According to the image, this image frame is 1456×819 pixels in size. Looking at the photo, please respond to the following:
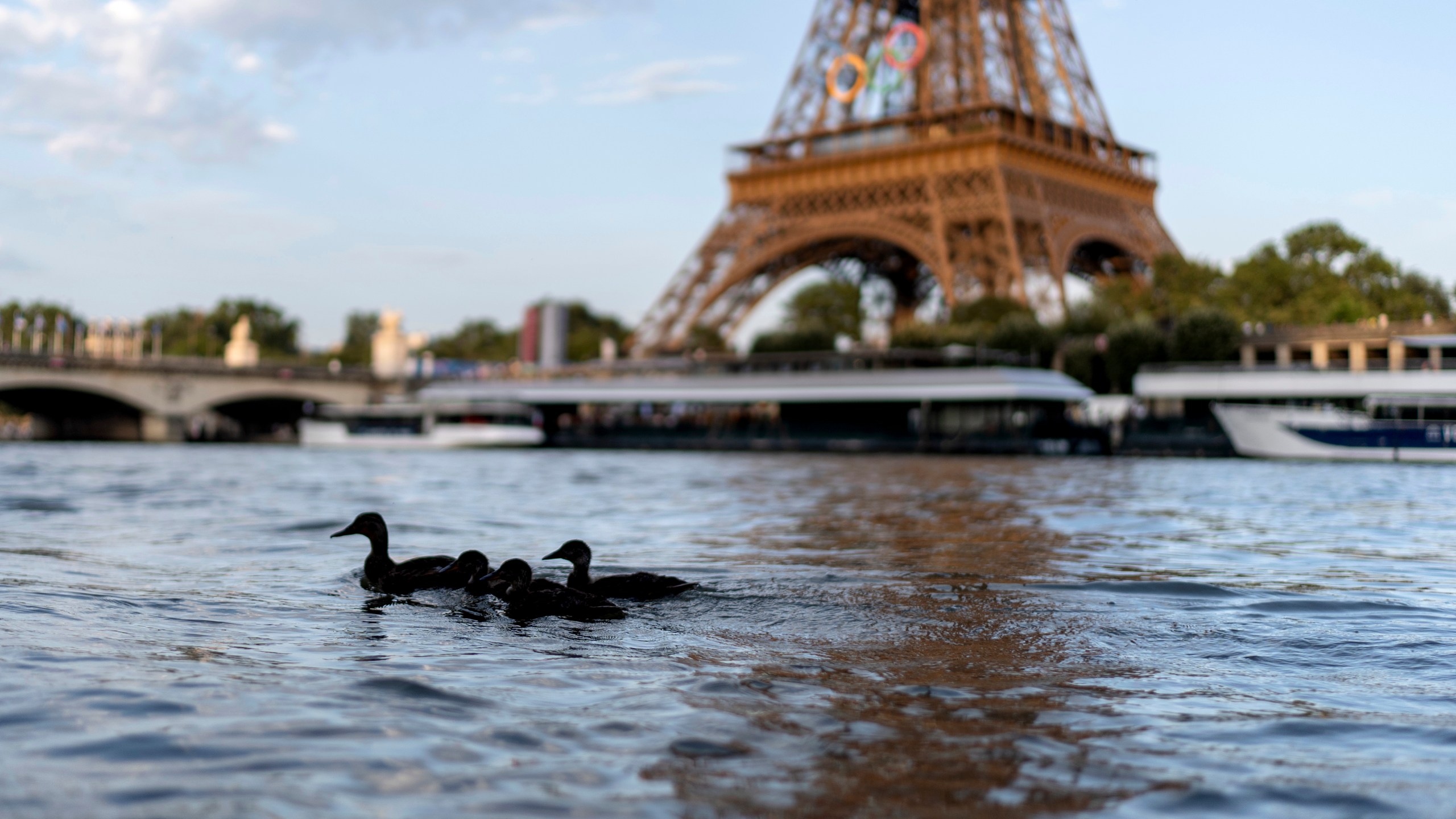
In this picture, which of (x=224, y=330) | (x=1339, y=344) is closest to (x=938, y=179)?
(x=1339, y=344)

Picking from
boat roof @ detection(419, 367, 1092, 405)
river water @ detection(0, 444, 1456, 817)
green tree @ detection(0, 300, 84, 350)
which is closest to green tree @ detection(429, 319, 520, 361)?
green tree @ detection(0, 300, 84, 350)

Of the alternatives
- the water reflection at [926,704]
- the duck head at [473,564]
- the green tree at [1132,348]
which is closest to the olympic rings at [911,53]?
the green tree at [1132,348]

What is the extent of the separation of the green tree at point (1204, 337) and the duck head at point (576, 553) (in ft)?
176

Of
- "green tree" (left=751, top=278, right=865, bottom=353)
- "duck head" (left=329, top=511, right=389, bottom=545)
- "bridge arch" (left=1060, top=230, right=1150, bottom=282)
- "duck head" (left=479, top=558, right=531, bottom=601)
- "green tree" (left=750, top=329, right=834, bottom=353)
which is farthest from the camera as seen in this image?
"green tree" (left=751, top=278, right=865, bottom=353)

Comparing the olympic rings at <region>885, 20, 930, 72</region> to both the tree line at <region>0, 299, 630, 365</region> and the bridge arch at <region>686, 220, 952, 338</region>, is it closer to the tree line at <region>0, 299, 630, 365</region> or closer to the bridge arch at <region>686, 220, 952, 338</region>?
the bridge arch at <region>686, 220, 952, 338</region>

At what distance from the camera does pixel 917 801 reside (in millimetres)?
4273

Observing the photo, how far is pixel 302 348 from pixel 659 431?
269 ft

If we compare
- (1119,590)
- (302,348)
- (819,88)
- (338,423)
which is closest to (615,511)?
(1119,590)

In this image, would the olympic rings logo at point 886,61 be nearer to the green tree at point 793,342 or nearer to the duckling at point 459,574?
the green tree at point 793,342

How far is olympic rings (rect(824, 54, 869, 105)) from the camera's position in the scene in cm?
6831

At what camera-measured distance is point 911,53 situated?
65.9m

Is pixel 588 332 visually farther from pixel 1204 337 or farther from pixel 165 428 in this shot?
pixel 1204 337

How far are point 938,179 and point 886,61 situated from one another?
972cm

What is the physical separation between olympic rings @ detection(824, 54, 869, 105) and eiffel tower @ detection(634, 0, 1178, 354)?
0.23 ft
